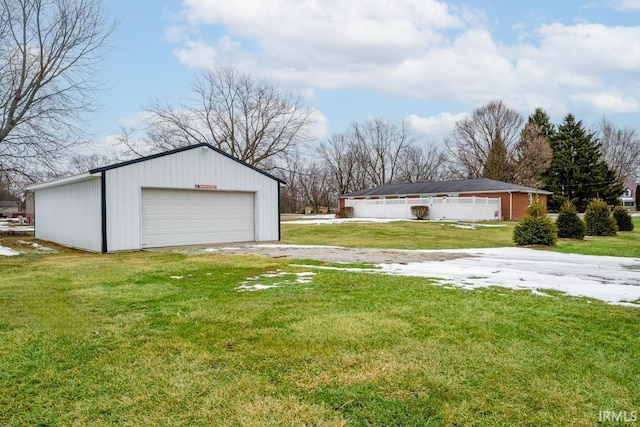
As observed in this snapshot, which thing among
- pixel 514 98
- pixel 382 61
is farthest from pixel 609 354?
pixel 514 98

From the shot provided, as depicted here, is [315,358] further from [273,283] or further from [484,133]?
[484,133]

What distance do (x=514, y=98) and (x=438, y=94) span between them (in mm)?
22201

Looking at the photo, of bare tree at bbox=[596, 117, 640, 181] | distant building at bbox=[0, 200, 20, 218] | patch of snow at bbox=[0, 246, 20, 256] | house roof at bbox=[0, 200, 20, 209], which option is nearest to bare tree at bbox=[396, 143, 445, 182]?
bare tree at bbox=[596, 117, 640, 181]

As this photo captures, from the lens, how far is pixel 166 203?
13.6 meters

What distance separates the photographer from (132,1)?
46.6ft

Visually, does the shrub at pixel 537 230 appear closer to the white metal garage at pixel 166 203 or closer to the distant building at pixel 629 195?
the white metal garage at pixel 166 203

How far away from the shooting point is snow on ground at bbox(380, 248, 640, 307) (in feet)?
20.4

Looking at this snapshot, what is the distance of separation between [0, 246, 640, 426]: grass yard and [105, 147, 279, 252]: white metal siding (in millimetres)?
6359

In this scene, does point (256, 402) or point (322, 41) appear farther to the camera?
point (322, 41)

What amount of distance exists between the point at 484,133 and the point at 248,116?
1013 inches

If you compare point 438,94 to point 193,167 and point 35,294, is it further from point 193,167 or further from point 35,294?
point 35,294

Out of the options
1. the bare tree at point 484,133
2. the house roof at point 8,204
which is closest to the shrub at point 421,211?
the bare tree at point 484,133

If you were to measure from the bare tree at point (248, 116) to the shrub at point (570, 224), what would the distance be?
22.4 meters

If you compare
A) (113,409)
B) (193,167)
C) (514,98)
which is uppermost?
(514,98)
